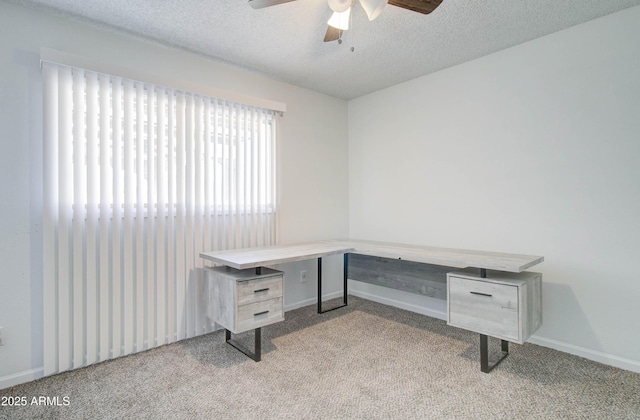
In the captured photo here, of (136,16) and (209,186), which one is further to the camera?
(209,186)

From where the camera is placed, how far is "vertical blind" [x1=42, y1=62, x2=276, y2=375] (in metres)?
2.07

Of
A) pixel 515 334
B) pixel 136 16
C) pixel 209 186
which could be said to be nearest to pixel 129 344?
pixel 209 186

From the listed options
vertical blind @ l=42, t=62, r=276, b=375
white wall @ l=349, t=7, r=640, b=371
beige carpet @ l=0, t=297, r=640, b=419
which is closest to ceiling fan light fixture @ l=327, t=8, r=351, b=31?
vertical blind @ l=42, t=62, r=276, b=375

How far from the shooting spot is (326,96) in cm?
373

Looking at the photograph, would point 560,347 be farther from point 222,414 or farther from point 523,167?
point 222,414

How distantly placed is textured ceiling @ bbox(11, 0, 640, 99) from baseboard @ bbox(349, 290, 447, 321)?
2335 millimetres

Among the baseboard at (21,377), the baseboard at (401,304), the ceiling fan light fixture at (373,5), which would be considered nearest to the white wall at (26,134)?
the baseboard at (21,377)

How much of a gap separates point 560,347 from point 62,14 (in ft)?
13.7

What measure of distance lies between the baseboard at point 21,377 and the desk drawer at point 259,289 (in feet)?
4.29

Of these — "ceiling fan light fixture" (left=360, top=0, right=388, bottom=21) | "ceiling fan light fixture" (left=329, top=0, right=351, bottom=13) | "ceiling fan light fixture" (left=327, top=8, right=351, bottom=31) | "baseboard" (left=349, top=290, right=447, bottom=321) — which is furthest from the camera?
"baseboard" (left=349, top=290, right=447, bottom=321)

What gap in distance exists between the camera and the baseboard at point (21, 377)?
1.93m

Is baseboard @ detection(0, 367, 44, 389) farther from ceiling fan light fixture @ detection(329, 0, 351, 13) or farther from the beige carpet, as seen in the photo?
ceiling fan light fixture @ detection(329, 0, 351, 13)

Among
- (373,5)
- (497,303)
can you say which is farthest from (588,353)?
(373,5)

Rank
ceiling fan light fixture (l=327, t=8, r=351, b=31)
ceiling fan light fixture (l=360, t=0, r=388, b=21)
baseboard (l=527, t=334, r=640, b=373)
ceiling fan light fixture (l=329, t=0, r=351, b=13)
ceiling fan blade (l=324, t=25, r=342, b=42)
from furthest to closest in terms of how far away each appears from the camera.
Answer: baseboard (l=527, t=334, r=640, b=373)
ceiling fan blade (l=324, t=25, r=342, b=42)
ceiling fan light fixture (l=327, t=8, r=351, b=31)
ceiling fan light fixture (l=329, t=0, r=351, b=13)
ceiling fan light fixture (l=360, t=0, r=388, b=21)
